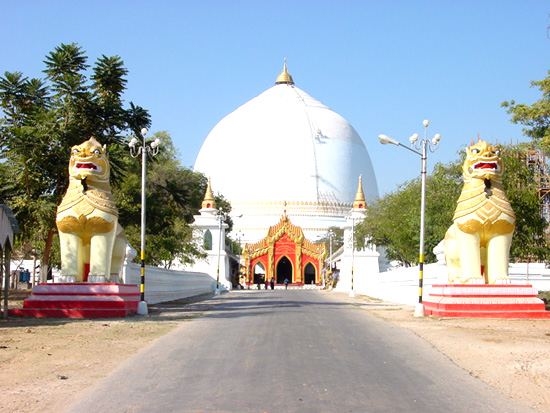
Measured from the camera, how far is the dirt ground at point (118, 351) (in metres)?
7.89

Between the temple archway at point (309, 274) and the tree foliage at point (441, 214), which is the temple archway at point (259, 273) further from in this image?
the tree foliage at point (441, 214)

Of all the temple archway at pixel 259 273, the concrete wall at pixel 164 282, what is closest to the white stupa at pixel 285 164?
the temple archway at pixel 259 273

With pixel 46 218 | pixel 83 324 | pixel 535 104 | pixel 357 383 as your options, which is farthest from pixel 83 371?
pixel 535 104

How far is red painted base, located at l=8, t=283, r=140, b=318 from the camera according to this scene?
18.3 meters

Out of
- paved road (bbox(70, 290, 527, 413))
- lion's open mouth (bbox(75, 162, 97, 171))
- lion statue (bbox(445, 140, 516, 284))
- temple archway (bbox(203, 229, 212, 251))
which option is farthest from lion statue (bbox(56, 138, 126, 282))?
temple archway (bbox(203, 229, 212, 251))

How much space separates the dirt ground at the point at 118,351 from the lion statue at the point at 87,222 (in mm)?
1775

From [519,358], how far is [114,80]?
19.8 meters

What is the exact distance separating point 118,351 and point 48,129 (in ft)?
44.4

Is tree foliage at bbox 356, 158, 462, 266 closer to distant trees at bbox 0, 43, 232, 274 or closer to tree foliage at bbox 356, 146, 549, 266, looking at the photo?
tree foliage at bbox 356, 146, 549, 266

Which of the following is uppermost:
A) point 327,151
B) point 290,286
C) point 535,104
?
point 327,151

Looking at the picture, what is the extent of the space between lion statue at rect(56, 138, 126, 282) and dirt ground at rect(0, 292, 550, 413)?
177 cm

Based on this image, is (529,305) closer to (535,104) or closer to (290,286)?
(535,104)

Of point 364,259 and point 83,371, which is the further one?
point 364,259

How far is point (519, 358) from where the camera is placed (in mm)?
10711
